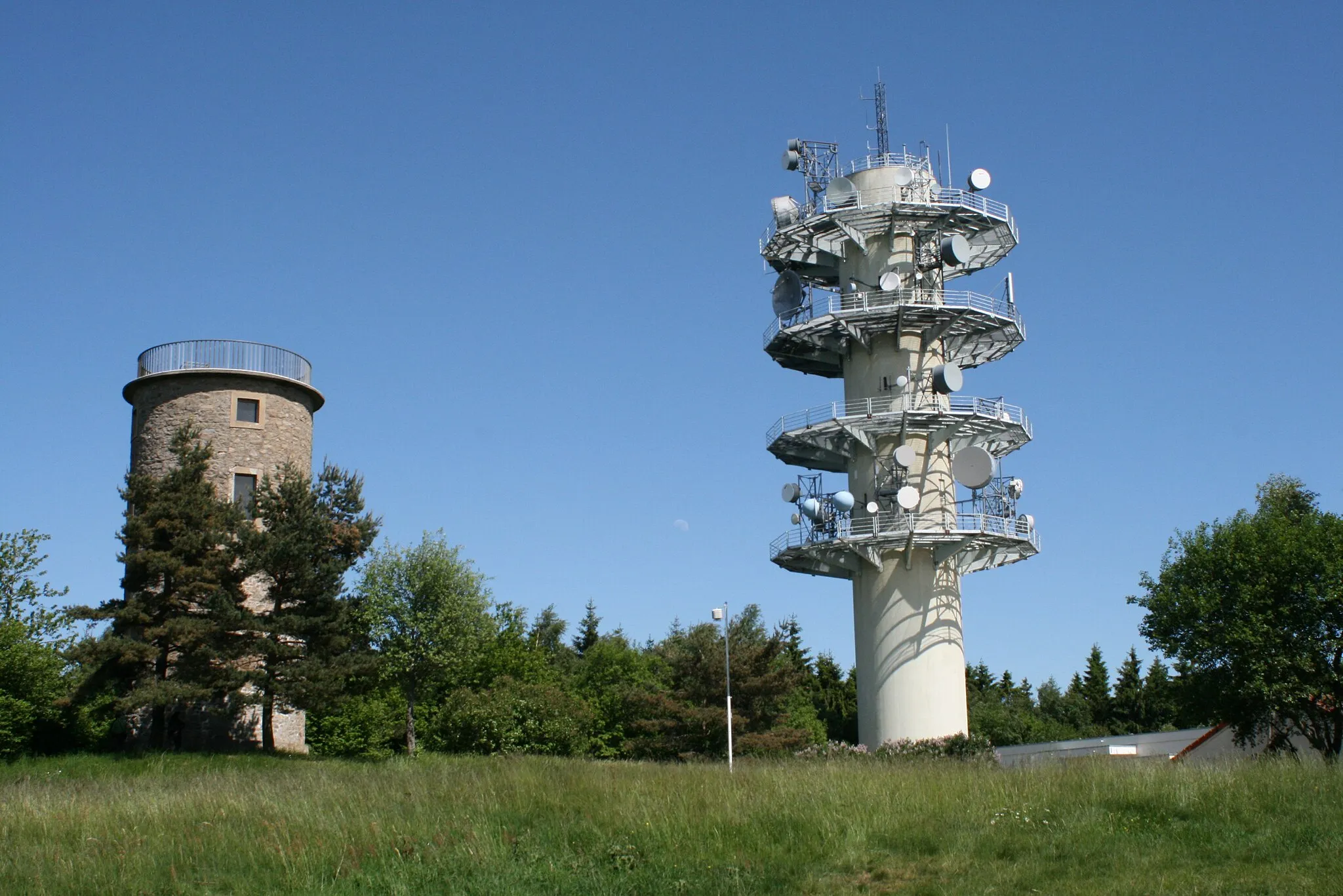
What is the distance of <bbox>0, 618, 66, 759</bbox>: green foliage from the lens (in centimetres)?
3694

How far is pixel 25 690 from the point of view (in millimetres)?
37906

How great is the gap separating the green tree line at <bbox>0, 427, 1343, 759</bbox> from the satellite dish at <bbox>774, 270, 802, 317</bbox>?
39.6 ft

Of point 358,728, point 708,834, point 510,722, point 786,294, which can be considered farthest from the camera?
point 358,728

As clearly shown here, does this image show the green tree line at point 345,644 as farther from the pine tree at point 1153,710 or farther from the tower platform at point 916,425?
the pine tree at point 1153,710

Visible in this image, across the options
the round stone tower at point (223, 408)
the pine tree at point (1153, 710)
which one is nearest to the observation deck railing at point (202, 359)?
the round stone tower at point (223, 408)

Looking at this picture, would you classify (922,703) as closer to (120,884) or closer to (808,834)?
(808,834)

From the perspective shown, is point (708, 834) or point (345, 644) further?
point (345, 644)

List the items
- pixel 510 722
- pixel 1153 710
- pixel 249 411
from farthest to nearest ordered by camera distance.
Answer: pixel 1153 710, pixel 249 411, pixel 510 722

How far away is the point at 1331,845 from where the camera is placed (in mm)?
15820

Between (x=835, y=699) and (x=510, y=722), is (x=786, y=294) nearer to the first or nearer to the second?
(x=510, y=722)

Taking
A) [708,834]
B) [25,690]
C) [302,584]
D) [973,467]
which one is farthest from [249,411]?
[708,834]

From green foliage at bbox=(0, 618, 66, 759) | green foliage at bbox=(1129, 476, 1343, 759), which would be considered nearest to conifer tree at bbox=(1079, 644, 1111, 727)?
green foliage at bbox=(1129, 476, 1343, 759)

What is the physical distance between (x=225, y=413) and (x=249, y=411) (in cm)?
90

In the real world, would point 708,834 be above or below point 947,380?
below
